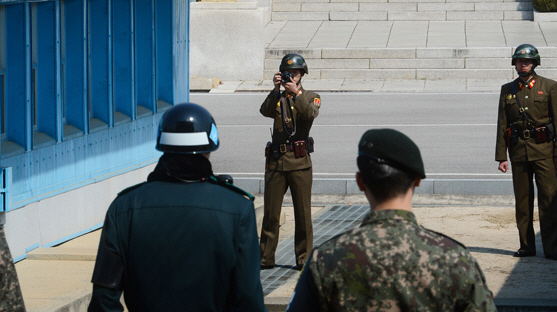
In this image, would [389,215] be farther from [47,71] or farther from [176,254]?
[47,71]

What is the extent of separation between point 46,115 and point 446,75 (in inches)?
648

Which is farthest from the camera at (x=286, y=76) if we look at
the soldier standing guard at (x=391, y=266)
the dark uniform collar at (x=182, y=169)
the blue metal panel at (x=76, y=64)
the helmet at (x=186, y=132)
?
the soldier standing guard at (x=391, y=266)

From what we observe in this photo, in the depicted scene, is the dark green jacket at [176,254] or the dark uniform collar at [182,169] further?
the dark uniform collar at [182,169]

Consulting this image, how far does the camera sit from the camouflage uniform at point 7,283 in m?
3.11

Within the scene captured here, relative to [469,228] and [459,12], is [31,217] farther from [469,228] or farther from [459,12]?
[459,12]

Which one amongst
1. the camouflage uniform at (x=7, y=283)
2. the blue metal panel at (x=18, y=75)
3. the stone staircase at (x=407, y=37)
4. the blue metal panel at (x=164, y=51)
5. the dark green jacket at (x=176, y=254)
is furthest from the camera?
the stone staircase at (x=407, y=37)

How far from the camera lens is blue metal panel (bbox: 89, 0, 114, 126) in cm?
792

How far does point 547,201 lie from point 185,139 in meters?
5.23

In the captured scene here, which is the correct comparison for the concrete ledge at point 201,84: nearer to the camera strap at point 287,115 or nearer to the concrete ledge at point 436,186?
the concrete ledge at point 436,186

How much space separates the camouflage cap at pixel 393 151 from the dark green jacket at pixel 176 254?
2.55 feet

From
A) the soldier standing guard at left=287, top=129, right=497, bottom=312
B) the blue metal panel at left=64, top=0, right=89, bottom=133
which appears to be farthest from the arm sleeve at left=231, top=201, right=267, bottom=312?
the blue metal panel at left=64, top=0, right=89, bottom=133

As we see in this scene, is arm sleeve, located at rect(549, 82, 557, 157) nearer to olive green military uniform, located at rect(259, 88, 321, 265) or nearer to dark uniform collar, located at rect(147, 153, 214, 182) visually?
olive green military uniform, located at rect(259, 88, 321, 265)

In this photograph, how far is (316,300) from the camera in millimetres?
2775

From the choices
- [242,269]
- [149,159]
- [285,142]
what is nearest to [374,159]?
[242,269]
